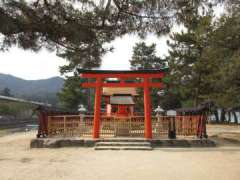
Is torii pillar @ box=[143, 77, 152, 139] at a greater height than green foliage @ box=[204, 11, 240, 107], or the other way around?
green foliage @ box=[204, 11, 240, 107]

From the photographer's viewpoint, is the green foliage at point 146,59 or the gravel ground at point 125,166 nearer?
the gravel ground at point 125,166

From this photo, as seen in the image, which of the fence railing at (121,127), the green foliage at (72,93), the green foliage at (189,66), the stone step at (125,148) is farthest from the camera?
the green foliage at (72,93)

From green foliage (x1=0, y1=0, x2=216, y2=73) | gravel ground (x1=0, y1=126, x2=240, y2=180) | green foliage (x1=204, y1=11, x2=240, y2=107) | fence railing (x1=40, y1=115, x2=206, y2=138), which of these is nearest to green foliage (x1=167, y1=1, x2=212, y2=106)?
green foliage (x1=204, y1=11, x2=240, y2=107)

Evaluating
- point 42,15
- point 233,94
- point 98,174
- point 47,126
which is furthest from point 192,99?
point 42,15

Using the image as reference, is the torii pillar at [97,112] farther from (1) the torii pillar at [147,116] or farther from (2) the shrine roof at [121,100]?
(2) the shrine roof at [121,100]

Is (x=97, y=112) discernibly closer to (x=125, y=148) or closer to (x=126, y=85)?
(x=126, y=85)

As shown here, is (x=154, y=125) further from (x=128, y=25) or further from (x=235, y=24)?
(x=128, y=25)

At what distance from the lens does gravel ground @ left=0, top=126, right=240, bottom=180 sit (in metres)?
7.54

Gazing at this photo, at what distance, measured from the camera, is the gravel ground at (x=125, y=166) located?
24.7 feet

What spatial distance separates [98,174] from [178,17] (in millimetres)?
3975

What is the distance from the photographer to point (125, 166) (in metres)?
8.91

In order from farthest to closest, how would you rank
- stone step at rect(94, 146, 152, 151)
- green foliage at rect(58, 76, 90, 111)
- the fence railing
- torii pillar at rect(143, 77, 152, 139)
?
1. green foliage at rect(58, 76, 90, 111)
2. the fence railing
3. torii pillar at rect(143, 77, 152, 139)
4. stone step at rect(94, 146, 152, 151)

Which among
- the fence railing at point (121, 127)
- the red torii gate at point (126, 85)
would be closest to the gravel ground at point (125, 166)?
the red torii gate at point (126, 85)

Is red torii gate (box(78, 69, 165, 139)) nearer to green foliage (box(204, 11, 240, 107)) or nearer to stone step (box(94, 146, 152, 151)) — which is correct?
stone step (box(94, 146, 152, 151))
